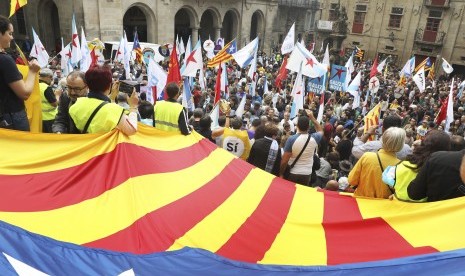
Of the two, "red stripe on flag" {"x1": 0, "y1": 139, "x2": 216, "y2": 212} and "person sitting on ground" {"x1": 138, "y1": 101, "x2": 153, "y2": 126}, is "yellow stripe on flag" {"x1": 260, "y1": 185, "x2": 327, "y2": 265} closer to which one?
"red stripe on flag" {"x1": 0, "y1": 139, "x2": 216, "y2": 212}

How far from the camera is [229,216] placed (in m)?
2.79

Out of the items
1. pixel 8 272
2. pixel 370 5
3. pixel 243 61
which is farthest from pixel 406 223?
pixel 370 5

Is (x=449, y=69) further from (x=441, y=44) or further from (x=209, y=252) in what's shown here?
(x=209, y=252)

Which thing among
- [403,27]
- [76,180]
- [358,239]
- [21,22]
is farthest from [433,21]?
[76,180]

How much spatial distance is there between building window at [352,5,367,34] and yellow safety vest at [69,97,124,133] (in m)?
36.5

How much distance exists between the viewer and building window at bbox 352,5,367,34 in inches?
1372

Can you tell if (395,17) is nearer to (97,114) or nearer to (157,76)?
(157,76)

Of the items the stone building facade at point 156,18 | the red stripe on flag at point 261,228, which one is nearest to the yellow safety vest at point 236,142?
the red stripe on flag at point 261,228

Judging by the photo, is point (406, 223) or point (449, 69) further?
point (449, 69)

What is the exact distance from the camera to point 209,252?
217cm

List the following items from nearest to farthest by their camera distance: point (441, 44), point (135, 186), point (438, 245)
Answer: point (438, 245) → point (135, 186) → point (441, 44)

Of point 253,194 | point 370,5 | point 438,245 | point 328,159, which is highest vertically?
point 370,5

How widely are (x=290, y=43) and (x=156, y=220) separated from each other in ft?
39.4

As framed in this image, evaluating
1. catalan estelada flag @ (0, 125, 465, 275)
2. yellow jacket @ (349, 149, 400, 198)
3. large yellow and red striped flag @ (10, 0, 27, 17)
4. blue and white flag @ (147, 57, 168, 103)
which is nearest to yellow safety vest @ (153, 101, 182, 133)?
catalan estelada flag @ (0, 125, 465, 275)
